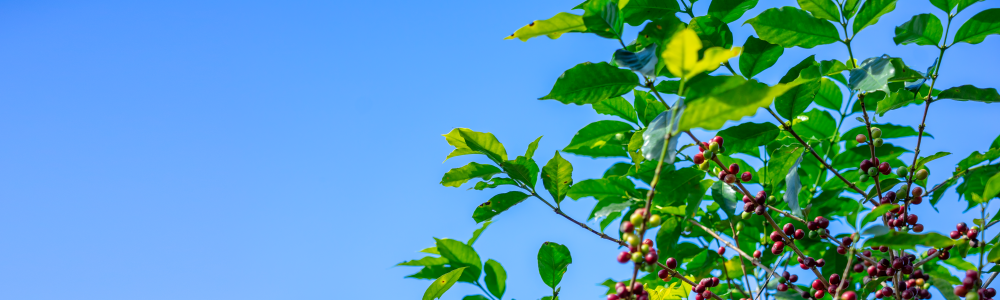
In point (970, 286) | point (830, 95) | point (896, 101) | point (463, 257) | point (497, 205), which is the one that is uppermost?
point (830, 95)

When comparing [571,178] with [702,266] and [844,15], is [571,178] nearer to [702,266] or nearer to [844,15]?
[702,266]

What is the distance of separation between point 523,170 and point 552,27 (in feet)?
1.85

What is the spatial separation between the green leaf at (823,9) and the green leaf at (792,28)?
0.04m

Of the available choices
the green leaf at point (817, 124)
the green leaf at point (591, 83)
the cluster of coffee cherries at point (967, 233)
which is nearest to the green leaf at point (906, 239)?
the cluster of coffee cherries at point (967, 233)

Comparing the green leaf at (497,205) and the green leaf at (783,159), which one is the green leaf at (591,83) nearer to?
the green leaf at (497,205)

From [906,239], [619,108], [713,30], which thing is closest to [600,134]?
[619,108]

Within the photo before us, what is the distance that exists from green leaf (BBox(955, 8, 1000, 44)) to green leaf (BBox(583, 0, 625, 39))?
109cm

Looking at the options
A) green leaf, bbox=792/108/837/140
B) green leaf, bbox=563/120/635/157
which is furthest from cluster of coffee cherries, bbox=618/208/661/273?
green leaf, bbox=792/108/837/140

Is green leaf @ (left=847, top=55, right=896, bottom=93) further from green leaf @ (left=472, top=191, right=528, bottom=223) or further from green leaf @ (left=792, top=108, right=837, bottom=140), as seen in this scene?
green leaf @ (left=472, top=191, right=528, bottom=223)

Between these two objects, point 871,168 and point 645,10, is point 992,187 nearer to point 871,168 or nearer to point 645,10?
point 871,168

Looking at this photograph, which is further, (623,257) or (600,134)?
(600,134)

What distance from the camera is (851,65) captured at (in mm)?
1812

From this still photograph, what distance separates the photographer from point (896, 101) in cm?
180

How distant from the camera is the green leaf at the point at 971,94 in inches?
68.6
